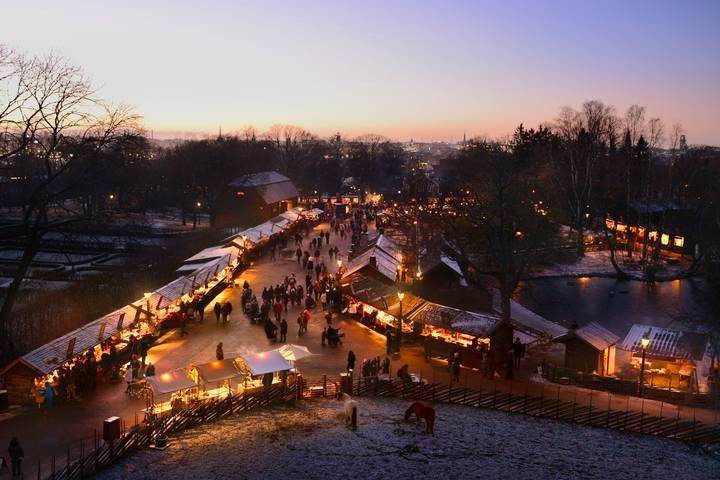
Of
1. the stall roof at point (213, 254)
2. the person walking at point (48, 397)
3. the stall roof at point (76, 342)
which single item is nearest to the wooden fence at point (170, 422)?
the person walking at point (48, 397)

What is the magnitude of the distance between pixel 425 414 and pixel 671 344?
1072cm

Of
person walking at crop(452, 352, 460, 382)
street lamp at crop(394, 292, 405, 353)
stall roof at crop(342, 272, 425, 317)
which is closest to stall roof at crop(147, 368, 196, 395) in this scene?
person walking at crop(452, 352, 460, 382)

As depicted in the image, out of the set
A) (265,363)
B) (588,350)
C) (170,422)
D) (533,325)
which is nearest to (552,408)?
(588,350)

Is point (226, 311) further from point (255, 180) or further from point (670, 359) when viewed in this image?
point (255, 180)

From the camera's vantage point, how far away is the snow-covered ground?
13406 mm

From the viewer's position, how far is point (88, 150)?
2162cm

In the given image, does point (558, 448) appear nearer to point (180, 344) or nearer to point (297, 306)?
point (180, 344)

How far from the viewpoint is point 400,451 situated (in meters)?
14.5

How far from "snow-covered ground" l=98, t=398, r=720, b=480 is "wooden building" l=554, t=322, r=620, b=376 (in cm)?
427

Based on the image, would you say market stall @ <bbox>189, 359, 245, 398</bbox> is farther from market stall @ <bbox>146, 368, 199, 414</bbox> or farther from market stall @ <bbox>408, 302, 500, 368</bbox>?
market stall @ <bbox>408, 302, 500, 368</bbox>

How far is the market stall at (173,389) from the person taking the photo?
16.3 meters

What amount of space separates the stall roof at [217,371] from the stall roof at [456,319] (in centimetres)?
805

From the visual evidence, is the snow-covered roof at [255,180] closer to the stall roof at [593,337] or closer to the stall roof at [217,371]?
the stall roof at [593,337]

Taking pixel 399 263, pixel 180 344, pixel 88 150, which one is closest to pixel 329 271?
pixel 399 263
